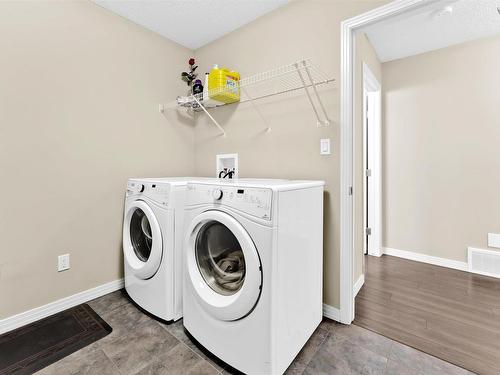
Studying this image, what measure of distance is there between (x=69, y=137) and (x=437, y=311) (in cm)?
296

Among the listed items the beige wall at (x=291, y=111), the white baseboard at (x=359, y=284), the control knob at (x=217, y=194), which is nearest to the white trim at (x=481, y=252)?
the white baseboard at (x=359, y=284)

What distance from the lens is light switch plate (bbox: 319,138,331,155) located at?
5.49 ft

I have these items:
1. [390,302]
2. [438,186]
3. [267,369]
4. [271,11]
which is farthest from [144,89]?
[438,186]

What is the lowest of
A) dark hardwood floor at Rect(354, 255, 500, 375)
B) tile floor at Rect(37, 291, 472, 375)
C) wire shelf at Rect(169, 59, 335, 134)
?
tile floor at Rect(37, 291, 472, 375)

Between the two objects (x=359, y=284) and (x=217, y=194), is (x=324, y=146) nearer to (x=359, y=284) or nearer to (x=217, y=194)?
(x=217, y=194)

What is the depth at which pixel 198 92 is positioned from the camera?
2.28m

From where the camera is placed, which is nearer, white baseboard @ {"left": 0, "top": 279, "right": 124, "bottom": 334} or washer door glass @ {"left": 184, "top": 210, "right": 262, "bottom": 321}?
washer door glass @ {"left": 184, "top": 210, "right": 262, "bottom": 321}

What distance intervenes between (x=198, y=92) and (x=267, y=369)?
7.09 feet

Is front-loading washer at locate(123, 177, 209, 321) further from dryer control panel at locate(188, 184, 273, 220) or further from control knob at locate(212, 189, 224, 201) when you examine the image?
control knob at locate(212, 189, 224, 201)

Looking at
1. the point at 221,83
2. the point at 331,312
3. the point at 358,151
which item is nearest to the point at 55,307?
the point at 331,312

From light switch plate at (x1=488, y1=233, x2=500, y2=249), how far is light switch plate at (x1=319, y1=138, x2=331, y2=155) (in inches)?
79.1

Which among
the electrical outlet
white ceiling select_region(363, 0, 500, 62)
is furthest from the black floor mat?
white ceiling select_region(363, 0, 500, 62)

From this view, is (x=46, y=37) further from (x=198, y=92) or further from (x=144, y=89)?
(x=198, y=92)

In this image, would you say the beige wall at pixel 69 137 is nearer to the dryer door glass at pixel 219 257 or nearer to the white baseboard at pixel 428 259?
the dryer door glass at pixel 219 257
